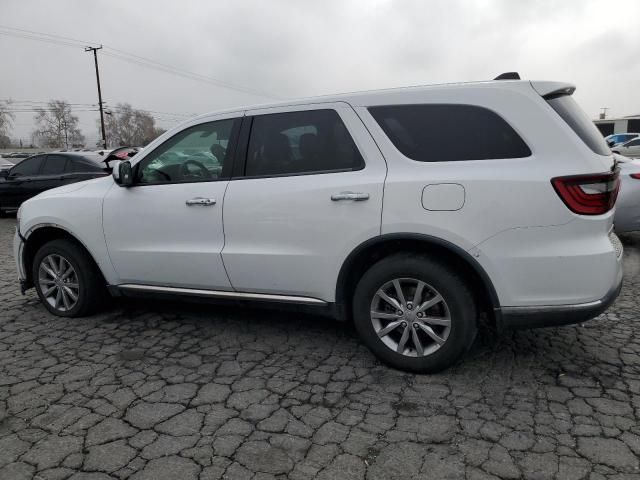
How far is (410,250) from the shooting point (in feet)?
10.2

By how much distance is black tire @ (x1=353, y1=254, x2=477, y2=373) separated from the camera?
296 cm

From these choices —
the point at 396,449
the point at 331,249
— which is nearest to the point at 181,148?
the point at 331,249

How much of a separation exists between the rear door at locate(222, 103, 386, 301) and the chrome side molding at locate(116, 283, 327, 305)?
0.12ft

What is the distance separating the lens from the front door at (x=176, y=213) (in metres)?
3.65

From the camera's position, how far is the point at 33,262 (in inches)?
181

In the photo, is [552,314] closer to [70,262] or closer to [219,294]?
[219,294]

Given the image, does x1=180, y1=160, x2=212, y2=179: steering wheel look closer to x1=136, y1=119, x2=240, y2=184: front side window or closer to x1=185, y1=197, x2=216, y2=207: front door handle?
x1=136, y1=119, x2=240, y2=184: front side window

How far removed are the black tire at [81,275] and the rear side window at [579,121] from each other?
3.80 metres

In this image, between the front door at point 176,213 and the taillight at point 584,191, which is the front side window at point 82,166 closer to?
the front door at point 176,213

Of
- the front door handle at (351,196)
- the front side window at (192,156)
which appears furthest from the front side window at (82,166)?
the front door handle at (351,196)

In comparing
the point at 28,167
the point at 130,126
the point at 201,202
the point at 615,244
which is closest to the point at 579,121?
the point at 615,244

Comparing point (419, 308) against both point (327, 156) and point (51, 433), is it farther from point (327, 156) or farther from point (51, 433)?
point (51, 433)

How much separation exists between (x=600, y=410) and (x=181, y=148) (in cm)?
334

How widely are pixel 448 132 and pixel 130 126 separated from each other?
3493 inches
